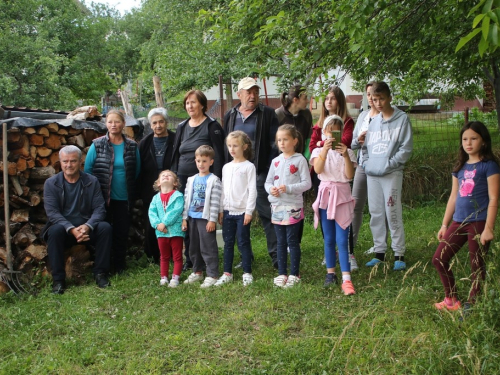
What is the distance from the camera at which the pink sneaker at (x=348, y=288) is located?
14.9 feet

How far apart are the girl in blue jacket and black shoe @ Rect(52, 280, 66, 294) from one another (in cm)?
95

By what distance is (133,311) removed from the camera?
4.58 metres

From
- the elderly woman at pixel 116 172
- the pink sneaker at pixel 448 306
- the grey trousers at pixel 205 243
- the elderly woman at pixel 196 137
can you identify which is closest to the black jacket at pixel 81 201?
the elderly woman at pixel 116 172

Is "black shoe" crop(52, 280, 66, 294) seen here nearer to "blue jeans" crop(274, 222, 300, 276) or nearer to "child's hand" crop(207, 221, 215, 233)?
"child's hand" crop(207, 221, 215, 233)

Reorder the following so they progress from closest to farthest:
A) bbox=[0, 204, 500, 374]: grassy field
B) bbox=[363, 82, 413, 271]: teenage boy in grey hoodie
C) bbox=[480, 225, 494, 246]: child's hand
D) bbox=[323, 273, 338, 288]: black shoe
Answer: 1. bbox=[0, 204, 500, 374]: grassy field
2. bbox=[480, 225, 494, 246]: child's hand
3. bbox=[323, 273, 338, 288]: black shoe
4. bbox=[363, 82, 413, 271]: teenage boy in grey hoodie

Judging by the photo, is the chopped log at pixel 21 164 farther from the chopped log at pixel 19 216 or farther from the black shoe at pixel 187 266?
the black shoe at pixel 187 266

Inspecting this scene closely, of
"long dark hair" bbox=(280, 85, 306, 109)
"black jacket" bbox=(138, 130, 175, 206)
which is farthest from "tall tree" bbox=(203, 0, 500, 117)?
"black jacket" bbox=(138, 130, 175, 206)

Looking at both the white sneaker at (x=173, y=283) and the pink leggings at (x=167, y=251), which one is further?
the pink leggings at (x=167, y=251)

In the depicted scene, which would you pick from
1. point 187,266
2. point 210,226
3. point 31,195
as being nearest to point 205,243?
point 210,226

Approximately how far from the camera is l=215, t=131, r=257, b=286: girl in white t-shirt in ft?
16.9

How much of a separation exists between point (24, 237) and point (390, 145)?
3.83m

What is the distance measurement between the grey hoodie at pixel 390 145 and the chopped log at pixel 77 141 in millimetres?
3308

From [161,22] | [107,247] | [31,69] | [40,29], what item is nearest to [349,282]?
[107,247]

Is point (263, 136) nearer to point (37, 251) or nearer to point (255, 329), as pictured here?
point (255, 329)
